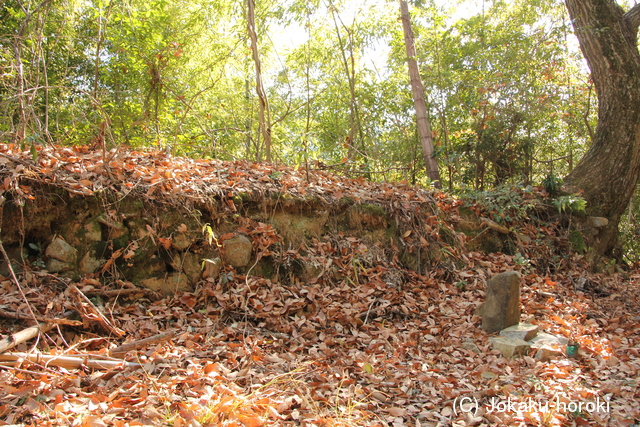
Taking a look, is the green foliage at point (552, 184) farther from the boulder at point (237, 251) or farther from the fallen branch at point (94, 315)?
the fallen branch at point (94, 315)

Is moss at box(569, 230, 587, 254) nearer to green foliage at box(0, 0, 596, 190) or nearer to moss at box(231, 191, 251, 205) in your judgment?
green foliage at box(0, 0, 596, 190)

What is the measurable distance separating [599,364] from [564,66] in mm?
6301

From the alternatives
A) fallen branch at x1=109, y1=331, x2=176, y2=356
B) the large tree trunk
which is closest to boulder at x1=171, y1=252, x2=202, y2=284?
fallen branch at x1=109, y1=331, x2=176, y2=356

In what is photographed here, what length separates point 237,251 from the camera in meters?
4.30

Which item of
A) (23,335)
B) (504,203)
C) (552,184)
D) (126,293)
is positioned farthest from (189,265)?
(552,184)

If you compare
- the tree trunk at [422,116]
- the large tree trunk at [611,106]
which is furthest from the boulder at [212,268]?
the large tree trunk at [611,106]

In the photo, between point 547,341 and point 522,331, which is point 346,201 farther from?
point 547,341

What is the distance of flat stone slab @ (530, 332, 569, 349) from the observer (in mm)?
3693

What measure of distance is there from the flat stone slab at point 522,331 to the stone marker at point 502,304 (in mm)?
58

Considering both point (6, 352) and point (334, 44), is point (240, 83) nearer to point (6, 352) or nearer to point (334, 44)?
point (334, 44)

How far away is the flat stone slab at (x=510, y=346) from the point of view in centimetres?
358

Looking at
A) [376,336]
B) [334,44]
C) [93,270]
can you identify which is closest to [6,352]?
[93,270]

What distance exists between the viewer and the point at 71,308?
327 cm

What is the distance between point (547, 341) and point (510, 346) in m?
0.45
